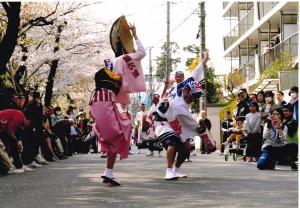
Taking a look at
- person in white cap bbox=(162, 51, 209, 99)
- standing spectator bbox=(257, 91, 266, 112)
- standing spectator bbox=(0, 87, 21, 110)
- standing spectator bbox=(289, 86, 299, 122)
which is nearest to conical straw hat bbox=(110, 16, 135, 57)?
person in white cap bbox=(162, 51, 209, 99)

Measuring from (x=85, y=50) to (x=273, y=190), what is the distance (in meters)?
21.8

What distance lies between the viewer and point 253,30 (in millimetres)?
32906

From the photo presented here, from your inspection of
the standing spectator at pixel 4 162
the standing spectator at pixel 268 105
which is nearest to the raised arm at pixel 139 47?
the standing spectator at pixel 4 162

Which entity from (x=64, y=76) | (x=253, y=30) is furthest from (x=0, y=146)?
(x=253, y=30)

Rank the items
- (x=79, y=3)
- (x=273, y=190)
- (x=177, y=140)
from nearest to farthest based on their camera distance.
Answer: (x=273, y=190)
(x=177, y=140)
(x=79, y=3)

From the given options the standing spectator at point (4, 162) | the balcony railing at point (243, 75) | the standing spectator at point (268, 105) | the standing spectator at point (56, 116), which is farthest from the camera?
the balcony railing at point (243, 75)

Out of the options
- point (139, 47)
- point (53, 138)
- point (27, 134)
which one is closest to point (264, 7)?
point (53, 138)

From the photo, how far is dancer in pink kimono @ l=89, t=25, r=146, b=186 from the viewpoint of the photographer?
26.6 ft

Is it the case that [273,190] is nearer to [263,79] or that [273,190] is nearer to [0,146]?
[0,146]

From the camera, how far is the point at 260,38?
3462 cm

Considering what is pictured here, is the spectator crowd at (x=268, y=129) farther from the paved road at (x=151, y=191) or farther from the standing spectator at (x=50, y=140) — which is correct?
the standing spectator at (x=50, y=140)

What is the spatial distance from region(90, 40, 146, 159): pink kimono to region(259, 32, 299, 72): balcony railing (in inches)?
640

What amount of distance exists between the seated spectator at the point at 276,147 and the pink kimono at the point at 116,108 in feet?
12.7

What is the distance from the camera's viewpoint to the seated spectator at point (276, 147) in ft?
37.4
